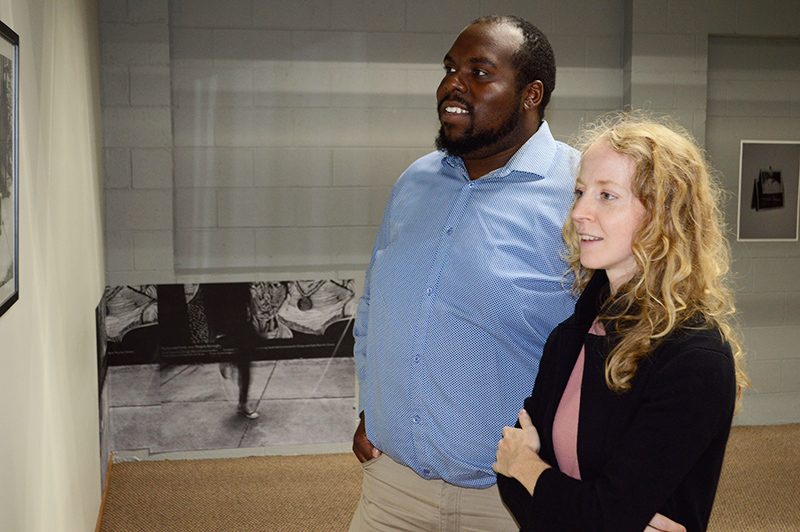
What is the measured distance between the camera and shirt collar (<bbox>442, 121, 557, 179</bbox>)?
164cm

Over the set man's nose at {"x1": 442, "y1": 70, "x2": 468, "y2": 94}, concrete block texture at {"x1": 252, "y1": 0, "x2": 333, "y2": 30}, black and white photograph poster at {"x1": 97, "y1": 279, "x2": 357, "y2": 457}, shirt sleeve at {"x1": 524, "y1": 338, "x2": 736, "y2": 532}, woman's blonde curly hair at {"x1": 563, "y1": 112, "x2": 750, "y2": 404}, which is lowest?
black and white photograph poster at {"x1": 97, "y1": 279, "x2": 357, "y2": 457}

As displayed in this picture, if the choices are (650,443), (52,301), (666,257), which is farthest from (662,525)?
(52,301)

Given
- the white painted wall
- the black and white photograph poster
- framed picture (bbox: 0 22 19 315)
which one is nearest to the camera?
framed picture (bbox: 0 22 19 315)

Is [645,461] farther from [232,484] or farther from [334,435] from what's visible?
[334,435]

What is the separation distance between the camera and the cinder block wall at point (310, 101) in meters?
3.84

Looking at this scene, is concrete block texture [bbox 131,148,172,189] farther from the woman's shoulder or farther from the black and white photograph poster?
the woman's shoulder

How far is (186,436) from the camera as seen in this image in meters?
3.97

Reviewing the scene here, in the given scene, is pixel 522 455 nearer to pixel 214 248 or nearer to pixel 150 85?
pixel 214 248

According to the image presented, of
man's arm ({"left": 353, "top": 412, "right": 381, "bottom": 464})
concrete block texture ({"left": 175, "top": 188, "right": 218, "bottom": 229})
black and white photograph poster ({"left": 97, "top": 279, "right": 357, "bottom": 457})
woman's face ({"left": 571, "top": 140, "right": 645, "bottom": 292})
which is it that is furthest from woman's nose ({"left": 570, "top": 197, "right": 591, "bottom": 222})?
concrete block texture ({"left": 175, "top": 188, "right": 218, "bottom": 229})

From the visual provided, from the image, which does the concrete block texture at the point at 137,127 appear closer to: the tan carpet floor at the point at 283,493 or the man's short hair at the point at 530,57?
the tan carpet floor at the point at 283,493

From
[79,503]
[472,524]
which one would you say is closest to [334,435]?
[79,503]

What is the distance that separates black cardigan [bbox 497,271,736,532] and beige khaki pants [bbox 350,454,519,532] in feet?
1.17

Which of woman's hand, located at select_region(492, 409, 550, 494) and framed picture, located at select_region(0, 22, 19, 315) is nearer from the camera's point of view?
woman's hand, located at select_region(492, 409, 550, 494)

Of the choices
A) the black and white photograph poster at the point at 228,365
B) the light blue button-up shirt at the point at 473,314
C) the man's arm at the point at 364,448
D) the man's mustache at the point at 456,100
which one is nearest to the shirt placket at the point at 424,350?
the light blue button-up shirt at the point at 473,314
